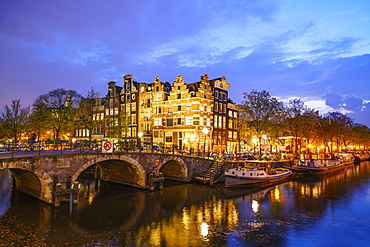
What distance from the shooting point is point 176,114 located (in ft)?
169

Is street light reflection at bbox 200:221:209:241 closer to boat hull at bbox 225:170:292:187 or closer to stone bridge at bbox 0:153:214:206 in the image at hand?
stone bridge at bbox 0:153:214:206

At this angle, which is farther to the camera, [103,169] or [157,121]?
[157,121]

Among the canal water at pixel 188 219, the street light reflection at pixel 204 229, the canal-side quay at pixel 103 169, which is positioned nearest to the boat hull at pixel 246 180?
the canal-side quay at pixel 103 169

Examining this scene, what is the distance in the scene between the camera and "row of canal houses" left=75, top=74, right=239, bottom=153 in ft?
162

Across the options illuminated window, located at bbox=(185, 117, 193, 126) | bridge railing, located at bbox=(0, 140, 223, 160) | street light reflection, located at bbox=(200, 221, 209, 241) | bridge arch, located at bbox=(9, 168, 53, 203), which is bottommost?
street light reflection, located at bbox=(200, 221, 209, 241)

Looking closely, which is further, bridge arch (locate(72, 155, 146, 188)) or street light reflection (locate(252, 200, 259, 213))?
bridge arch (locate(72, 155, 146, 188))

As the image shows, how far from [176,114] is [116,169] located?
20995 millimetres

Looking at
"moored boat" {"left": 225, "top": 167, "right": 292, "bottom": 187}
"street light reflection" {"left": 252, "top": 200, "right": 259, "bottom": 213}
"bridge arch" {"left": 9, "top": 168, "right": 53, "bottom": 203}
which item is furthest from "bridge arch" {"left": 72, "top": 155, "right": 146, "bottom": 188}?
"street light reflection" {"left": 252, "top": 200, "right": 259, "bottom": 213}

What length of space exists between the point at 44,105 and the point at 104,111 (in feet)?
53.0

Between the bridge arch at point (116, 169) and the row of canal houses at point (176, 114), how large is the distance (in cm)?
1176

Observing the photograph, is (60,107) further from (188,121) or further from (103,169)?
(188,121)

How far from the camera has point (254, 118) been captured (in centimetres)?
4678

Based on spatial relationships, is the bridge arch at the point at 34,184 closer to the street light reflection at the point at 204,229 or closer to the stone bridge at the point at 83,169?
the stone bridge at the point at 83,169

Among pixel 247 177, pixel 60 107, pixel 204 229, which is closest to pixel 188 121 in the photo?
pixel 247 177
